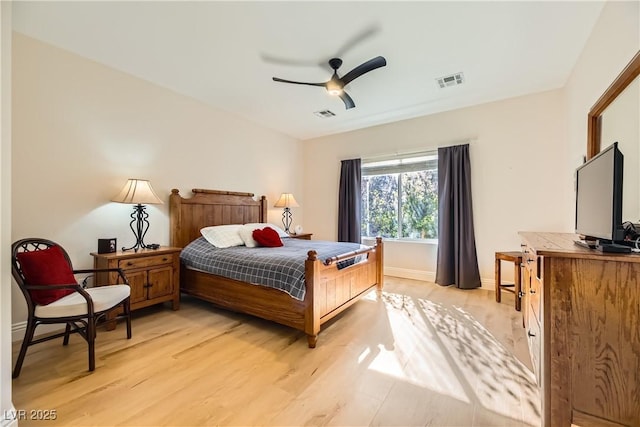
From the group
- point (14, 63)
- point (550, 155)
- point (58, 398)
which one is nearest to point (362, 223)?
point (550, 155)

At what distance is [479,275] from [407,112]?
2652 millimetres

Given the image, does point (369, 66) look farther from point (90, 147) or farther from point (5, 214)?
point (90, 147)

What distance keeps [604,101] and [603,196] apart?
123 cm

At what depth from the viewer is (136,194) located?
2.79m

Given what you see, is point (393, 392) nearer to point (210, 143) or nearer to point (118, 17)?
point (118, 17)

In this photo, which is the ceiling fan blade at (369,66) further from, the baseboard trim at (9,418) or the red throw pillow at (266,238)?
the baseboard trim at (9,418)

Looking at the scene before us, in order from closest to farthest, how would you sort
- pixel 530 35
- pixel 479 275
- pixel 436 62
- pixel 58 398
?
pixel 58 398, pixel 530 35, pixel 436 62, pixel 479 275

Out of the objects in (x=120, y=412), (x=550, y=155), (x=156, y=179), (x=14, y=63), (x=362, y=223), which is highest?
(x=14, y=63)

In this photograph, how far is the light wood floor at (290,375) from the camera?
151cm

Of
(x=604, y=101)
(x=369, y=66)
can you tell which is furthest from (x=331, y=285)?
(x=604, y=101)

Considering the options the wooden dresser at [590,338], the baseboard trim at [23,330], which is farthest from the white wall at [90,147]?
the wooden dresser at [590,338]

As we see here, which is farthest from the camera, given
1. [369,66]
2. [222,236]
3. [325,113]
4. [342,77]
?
[325,113]

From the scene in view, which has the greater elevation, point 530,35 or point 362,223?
point 530,35

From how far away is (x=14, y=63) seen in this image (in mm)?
2334
